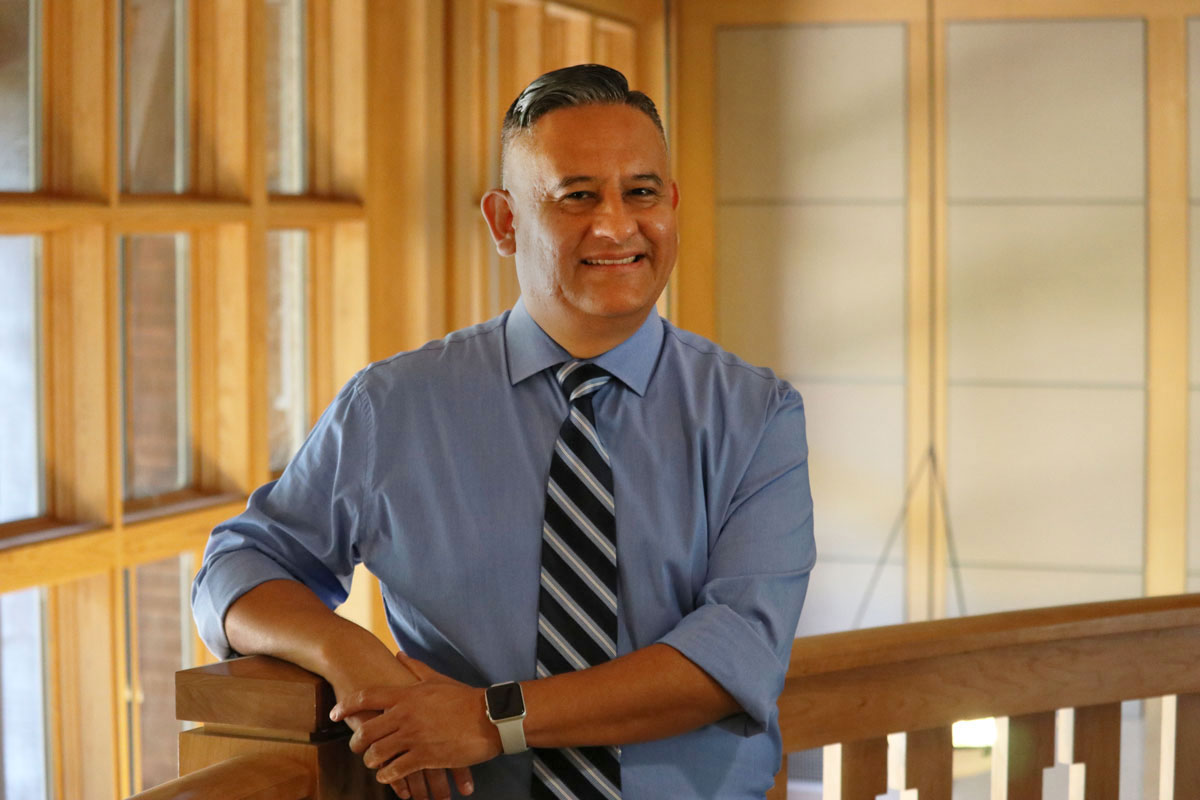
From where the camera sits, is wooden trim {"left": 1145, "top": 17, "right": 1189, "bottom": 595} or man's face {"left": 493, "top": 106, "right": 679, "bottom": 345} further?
wooden trim {"left": 1145, "top": 17, "right": 1189, "bottom": 595}

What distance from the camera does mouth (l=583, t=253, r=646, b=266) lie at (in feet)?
4.18

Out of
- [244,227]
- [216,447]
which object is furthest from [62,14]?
[216,447]

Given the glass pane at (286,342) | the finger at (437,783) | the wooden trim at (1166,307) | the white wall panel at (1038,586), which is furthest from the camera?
the white wall panel at (1038,586)

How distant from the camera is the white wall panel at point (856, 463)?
160 inches

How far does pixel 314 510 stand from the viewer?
1.31 m

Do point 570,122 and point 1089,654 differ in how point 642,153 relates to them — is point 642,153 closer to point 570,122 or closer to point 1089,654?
point 570,122

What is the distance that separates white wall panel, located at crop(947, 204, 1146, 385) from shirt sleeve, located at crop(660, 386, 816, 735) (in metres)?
2.82

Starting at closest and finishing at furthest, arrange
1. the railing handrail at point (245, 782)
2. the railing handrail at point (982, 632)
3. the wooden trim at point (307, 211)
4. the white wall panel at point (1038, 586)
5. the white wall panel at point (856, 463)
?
the railing handrail at point (245, 782), the railing handrail at point (982, 632), the wooden trim at point (307, 211), the white wall panel at point (1038, 586), the white wall panel at point (856, 463)

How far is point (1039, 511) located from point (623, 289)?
3.03 metres

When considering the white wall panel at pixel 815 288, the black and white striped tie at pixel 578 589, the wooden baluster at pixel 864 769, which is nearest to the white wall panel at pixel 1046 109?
the white wall panel at pixel 815 288

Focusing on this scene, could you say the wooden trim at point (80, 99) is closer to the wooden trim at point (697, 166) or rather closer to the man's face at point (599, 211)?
the man's face at point (599, 211)

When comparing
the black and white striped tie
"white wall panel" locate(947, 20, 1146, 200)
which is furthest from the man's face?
"white wall panel" locate(947, 20, 1146, 200)

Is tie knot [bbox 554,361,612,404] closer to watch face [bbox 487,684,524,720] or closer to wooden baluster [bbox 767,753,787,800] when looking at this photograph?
watch face [bbox 487,684,524,720]

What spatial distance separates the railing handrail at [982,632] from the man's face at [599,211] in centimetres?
50
